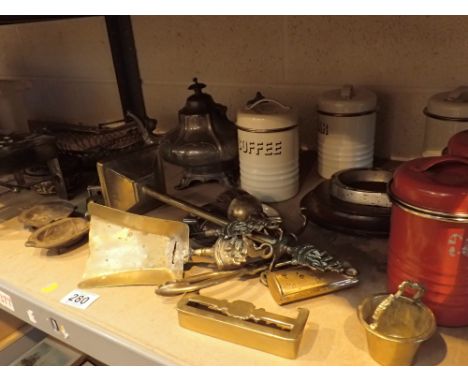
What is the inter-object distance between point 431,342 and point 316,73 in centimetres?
63

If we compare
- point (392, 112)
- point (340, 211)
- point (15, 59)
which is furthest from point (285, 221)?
point (15, 59)

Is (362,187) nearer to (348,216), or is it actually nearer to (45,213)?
(348,216)

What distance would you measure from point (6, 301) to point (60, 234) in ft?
0.40

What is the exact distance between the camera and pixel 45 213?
77cm

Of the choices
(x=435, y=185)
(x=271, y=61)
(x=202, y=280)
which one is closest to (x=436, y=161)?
(x=435, y=185)

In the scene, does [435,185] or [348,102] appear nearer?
[435,185]

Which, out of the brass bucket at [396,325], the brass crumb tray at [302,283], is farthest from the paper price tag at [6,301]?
the brass bucket at [396,325]

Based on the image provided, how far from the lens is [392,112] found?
35.5 inches

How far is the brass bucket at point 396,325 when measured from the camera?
1.34 feet

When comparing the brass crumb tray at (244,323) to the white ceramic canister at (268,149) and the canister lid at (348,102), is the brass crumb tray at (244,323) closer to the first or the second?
the white ceramic canister at (268,149)

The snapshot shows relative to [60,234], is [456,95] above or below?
above

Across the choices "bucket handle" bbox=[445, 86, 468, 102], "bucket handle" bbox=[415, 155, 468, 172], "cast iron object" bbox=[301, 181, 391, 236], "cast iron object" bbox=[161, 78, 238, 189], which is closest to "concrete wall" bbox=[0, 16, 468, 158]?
"bucket handle" bbox=[445, 86, 468, 102]

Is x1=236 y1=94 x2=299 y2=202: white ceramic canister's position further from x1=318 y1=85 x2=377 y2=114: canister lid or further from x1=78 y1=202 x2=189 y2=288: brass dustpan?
x1=78 y1=202 x2=189 y2=288: brass dustpan
